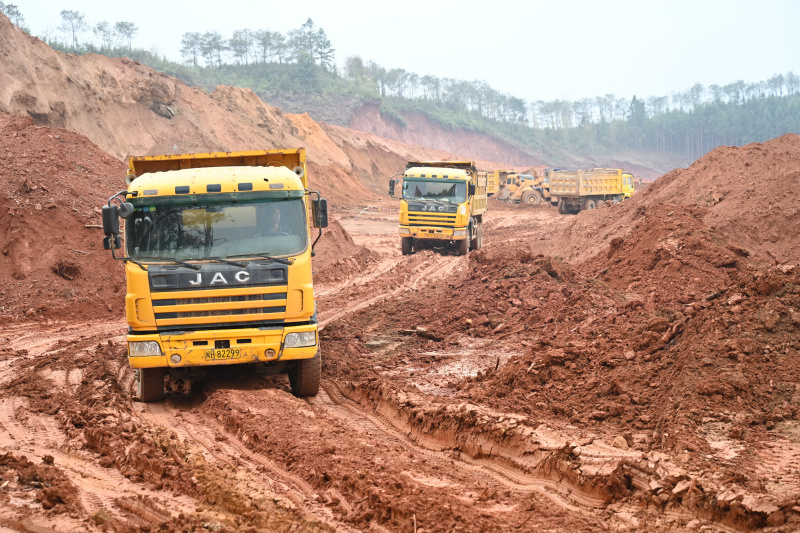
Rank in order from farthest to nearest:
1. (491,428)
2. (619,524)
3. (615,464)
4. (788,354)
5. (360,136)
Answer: (360,136)
(788,354)
(491,428)
(615,464)
(619,524)

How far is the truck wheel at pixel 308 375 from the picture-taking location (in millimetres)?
8297

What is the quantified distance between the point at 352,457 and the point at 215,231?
3294 millimetres

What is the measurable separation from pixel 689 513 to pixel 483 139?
9802 centimetres

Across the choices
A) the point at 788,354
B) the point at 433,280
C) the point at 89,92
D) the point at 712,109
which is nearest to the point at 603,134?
the point at 712,109

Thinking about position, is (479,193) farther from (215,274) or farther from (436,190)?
(215,274)

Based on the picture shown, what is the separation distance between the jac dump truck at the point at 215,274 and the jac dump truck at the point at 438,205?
14613 mm

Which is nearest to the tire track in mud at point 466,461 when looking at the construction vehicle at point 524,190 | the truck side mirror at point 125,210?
the truck side mirror at point 125,210

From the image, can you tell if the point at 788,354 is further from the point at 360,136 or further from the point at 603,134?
the point at 603,134

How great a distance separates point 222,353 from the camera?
7.80 meters

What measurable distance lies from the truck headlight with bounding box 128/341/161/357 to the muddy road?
664 mm

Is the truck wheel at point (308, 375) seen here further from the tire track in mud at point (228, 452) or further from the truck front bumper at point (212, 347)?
the tire track in mud at point (228, 452)

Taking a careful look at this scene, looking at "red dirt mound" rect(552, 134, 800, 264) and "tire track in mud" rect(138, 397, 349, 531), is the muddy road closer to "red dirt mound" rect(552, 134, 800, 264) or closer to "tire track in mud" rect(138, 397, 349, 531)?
"tire track in mud" rect(138, 397, 349, 531)

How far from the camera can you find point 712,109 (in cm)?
11944

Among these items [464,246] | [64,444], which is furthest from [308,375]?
[464,246]
